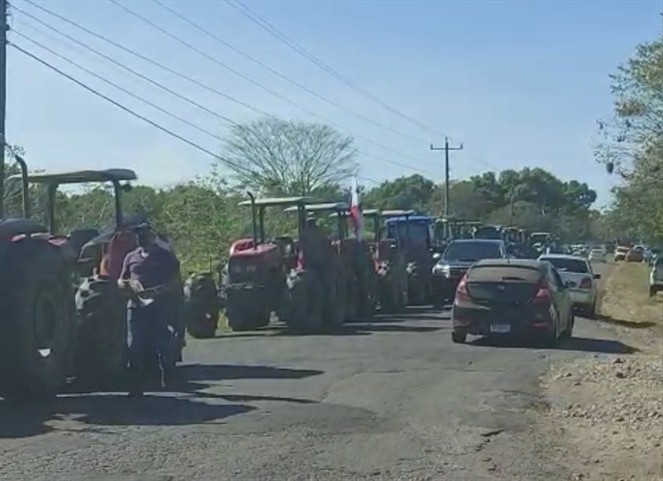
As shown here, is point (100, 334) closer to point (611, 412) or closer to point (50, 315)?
point (50, 315)

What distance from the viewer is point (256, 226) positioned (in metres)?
26.5

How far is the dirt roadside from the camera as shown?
1171 cm

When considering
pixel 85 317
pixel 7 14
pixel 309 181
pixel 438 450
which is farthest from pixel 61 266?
pixel 309 181

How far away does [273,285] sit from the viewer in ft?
82.7

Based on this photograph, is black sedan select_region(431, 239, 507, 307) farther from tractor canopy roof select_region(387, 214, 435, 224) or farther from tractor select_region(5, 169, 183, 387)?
tractor select_region(5, 169, 183, 387)

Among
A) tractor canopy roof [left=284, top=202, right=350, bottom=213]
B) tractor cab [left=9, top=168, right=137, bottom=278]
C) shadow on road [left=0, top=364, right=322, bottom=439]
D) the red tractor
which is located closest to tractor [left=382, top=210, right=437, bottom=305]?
tractor canopy roof [left=284, top=202, right=350, bottom=213]

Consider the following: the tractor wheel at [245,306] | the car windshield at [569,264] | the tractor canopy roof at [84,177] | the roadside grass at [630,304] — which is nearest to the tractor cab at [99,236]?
the tractor canopy roof at [84,177]

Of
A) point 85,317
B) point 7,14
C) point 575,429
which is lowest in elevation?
point 575,429

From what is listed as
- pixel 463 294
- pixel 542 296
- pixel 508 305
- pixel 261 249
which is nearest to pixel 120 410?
pixel 508 305

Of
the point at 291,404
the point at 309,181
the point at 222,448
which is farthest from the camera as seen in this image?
the point at 309,181

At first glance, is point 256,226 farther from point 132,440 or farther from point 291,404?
point 132,440

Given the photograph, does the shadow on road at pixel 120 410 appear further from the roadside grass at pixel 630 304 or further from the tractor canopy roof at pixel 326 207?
the roadside grass at pixel 630 304

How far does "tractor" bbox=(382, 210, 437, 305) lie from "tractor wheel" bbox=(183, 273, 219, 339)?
44.7ft

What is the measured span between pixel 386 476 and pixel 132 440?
224 cm
